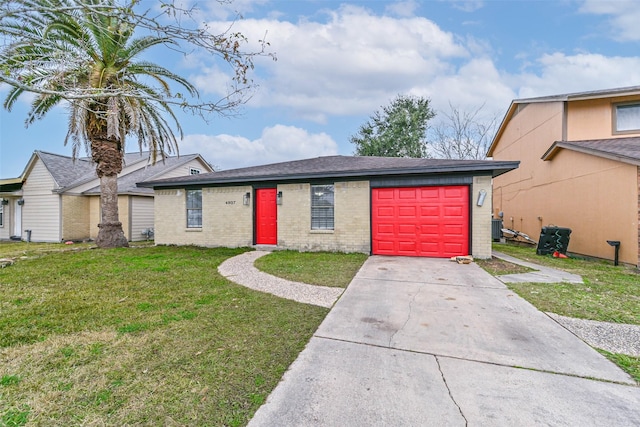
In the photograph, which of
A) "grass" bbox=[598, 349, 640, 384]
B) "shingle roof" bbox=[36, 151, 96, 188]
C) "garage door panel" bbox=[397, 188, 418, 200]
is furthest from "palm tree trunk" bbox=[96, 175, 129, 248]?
"grass" bbox=[598, 349, 640, 384]

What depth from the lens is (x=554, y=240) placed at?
9.47 meters

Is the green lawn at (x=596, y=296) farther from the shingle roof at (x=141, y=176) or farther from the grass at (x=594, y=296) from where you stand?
the shingle roof at (x=141, y=176)

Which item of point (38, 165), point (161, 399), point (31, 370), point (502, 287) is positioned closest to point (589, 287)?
point (502, 287)

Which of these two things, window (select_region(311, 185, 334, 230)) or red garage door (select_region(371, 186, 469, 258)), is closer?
red garage door (select_region(371, 186, 469, 258))

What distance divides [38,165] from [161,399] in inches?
749

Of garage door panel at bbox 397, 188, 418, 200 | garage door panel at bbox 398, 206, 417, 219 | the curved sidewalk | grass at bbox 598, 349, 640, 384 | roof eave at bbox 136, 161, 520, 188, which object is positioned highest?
roof eave at bbox 136, 161, 520, 188

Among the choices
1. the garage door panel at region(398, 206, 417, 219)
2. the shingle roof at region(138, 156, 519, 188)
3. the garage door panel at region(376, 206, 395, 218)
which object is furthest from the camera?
the garage door panel at region(376, 206, 395, 218)

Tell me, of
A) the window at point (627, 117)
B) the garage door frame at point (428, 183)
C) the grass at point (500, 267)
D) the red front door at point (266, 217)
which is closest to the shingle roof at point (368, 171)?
the garage door frame at point (428, 183)

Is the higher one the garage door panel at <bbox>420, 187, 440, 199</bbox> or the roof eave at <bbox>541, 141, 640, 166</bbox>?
the roof eave at <bbox>541, 141, 640, 166</bbox>

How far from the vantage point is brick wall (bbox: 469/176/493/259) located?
26.4 feet

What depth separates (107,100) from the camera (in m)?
9.95

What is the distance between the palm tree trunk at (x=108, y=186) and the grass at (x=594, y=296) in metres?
13.0

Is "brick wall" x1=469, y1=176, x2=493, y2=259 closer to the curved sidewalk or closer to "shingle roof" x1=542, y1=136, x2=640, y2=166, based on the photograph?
"shingle roof" x1=542, y1=136, x2=640, y2=166

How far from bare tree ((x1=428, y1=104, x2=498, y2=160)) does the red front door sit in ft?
66.3
